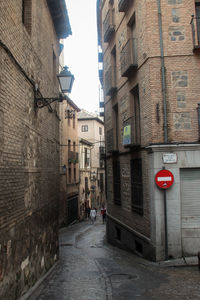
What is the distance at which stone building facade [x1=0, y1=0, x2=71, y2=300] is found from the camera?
538cm

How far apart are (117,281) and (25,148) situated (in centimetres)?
396

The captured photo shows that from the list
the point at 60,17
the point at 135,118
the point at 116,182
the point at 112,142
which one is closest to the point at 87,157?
the point at 116,182

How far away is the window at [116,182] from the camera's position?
1384 centimetres

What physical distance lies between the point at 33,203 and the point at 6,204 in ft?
7.04

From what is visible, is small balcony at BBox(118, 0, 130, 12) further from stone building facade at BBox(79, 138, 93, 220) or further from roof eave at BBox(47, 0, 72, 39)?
stone building facade at BBox(79, 138, 93, 220)

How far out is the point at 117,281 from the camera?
7523mm

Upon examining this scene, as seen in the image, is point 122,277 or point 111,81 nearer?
point 122,277

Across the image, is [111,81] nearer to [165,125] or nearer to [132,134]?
[132,134]

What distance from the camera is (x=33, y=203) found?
7.57 m

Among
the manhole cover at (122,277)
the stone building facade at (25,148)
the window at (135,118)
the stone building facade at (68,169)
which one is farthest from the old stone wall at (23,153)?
the stone building facade at (68,169)

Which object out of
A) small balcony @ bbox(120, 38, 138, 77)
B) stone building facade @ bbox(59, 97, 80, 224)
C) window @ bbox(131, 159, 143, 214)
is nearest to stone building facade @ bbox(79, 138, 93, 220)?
stone building facade @ bbox(59, 97, 80, 224)

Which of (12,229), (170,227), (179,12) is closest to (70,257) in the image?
(170,227)

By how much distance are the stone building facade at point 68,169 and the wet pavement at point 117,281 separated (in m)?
12.9

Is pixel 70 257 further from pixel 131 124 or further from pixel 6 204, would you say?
pixel 6 204
